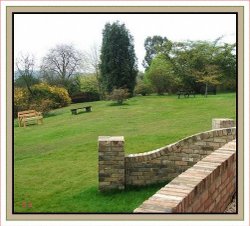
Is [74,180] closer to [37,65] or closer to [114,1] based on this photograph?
[37,65]

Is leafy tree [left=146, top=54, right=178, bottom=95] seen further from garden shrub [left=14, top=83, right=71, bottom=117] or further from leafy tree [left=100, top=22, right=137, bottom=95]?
garden shrub [left=14, top=83, right=71, bottom=117]

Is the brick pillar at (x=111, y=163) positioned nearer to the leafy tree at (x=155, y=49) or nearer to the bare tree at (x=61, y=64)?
the bare tree at (x=61, y=64)

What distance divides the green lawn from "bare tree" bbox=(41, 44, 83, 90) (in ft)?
3.78

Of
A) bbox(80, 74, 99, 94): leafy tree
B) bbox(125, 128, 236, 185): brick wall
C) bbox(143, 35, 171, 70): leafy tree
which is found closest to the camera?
bbox(125, 128, 236, 185): brick wall

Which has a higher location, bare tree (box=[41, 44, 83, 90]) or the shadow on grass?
bare tree (box=[41, 44, 83, 90])

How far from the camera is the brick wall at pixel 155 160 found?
19.1 ft

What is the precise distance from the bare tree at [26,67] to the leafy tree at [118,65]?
17.3ft

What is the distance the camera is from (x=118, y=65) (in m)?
13.6

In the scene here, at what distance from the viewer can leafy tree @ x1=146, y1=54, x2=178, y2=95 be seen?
10790 millimetres

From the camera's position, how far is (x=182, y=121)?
10.7 meters

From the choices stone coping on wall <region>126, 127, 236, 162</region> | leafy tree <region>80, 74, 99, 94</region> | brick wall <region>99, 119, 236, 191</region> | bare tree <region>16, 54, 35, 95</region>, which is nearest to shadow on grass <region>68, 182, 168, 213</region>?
brick wall <region>99, 119, 236, 191</region>

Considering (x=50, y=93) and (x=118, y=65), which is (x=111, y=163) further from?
(x=118, y=65)

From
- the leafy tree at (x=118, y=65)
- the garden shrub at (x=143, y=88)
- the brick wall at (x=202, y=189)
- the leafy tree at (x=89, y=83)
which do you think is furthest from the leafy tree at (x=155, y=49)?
the brick wall at (x=202, y=189)

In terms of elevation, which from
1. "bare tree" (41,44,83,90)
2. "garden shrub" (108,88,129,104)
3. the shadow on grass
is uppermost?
"bare tree" (41,44,83,90)
